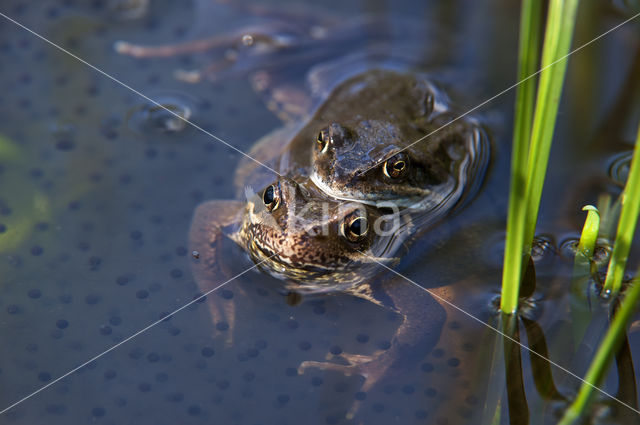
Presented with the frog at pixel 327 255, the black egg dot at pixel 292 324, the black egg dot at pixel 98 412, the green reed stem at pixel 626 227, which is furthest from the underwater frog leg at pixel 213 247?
the green reed stem at pixel 626 227

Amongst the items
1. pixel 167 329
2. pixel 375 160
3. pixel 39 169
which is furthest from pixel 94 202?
pixel 375 160

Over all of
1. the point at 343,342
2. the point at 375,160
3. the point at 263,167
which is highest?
the point at 375,160

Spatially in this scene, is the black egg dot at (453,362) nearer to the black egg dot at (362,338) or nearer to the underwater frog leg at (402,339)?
the underwater frog leg at (402,339)

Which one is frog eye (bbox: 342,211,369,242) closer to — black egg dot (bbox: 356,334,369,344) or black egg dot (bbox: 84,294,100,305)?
black egg dot (bbox: 356,334,369,344)

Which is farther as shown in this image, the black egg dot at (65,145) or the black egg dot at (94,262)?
the black egg dot at (65,145)

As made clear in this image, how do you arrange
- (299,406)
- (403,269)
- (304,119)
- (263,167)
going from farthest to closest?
1. (304,119)
2. (263,167)
3. (403,269)
4. (299,406)

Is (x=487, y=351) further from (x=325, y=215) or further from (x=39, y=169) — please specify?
(x=39, y=169)

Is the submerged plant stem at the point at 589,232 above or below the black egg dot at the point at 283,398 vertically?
above

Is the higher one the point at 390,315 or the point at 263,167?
the point at 263,167
